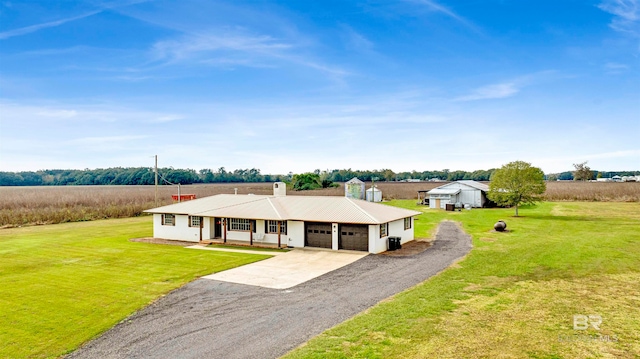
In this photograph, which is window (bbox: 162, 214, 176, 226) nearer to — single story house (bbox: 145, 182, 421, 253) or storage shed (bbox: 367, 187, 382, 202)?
single story house (bbox: 145, 182, 421, 253)

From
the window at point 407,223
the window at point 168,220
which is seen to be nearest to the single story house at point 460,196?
the window at point 407,223

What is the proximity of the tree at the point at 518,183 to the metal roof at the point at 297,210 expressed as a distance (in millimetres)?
20010

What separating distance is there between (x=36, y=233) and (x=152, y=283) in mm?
23561

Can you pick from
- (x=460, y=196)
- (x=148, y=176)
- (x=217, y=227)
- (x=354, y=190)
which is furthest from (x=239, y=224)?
(x=148, y=176)

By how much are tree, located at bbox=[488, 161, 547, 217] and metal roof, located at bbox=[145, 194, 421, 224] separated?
65.7 ft

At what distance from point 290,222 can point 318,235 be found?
2.20 metres

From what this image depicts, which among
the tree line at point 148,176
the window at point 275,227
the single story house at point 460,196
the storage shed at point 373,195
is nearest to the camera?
the window at point 275,227

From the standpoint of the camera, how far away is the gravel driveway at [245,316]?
444 inches

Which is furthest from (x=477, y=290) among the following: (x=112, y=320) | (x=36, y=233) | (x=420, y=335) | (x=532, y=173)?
(x=36, y=233)

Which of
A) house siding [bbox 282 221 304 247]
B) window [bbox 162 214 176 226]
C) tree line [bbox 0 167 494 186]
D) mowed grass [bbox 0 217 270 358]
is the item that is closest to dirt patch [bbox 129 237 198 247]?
mowed grass [bbox 0 217 270 358]

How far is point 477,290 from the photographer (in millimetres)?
16562

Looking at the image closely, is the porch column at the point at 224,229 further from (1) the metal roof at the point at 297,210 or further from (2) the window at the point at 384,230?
(2) the window at the point at 384,230

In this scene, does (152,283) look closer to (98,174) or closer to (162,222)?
(162,222)

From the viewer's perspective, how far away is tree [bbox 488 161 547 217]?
4350 cm
